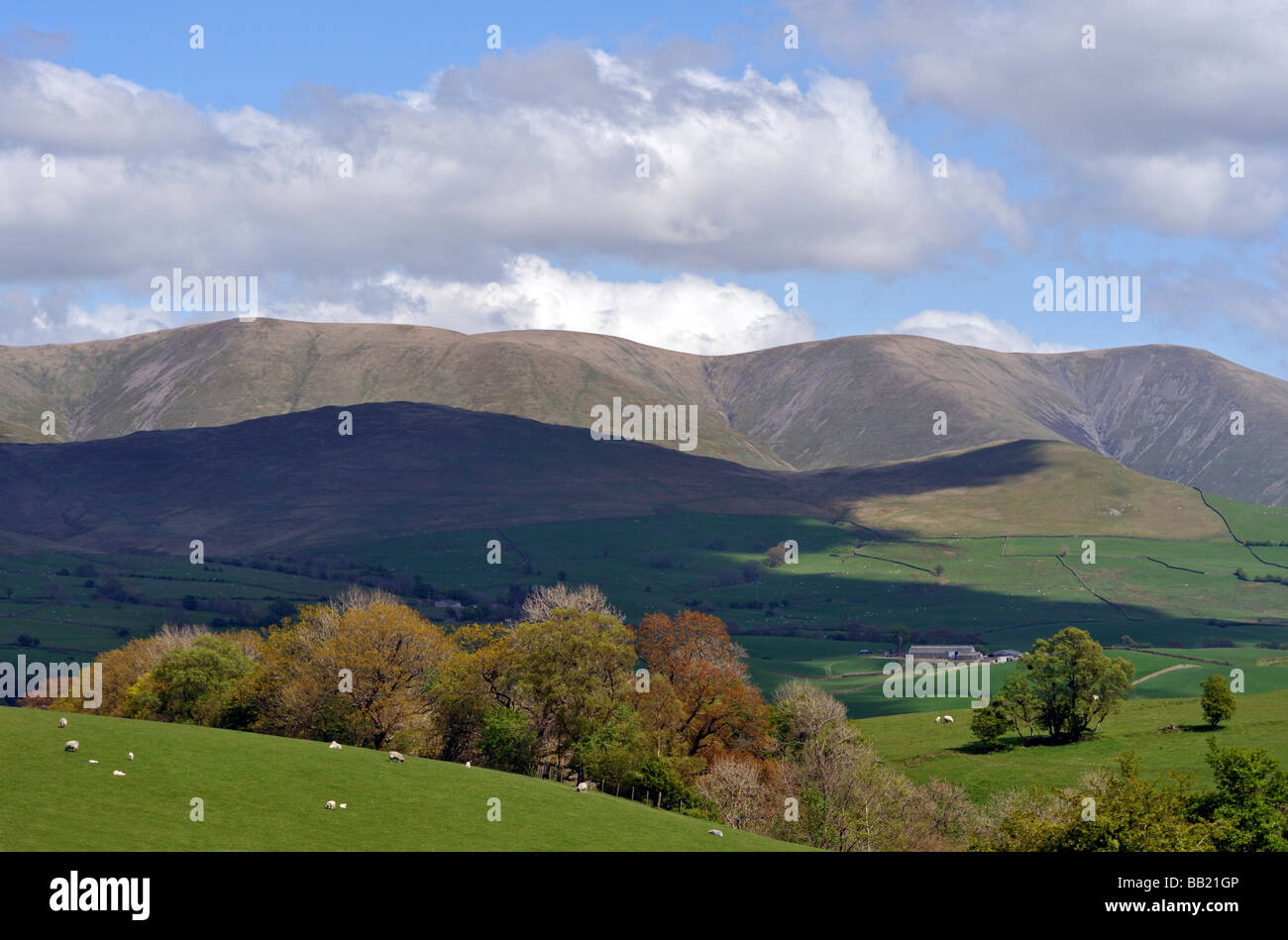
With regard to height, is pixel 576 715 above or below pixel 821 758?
above

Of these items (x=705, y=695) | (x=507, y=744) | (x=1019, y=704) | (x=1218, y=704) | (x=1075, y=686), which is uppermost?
(x=705, y=695)

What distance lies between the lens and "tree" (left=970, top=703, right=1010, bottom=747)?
11606cm

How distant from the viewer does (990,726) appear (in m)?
116

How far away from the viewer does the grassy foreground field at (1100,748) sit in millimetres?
99562

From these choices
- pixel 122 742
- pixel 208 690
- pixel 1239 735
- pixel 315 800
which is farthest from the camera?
pixel 1239 735

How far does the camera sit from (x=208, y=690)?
3905 inches

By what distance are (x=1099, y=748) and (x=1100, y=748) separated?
0.09m

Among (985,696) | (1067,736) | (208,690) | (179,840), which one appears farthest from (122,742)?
(985,696)

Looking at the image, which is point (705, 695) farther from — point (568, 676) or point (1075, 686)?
point (1075, 686)

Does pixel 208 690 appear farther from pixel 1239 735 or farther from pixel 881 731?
pixel 1239 735

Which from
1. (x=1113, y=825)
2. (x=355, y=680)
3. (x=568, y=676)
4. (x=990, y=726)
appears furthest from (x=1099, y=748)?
(x=355, y=680)

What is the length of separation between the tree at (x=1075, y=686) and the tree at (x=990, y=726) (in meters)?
4.60
